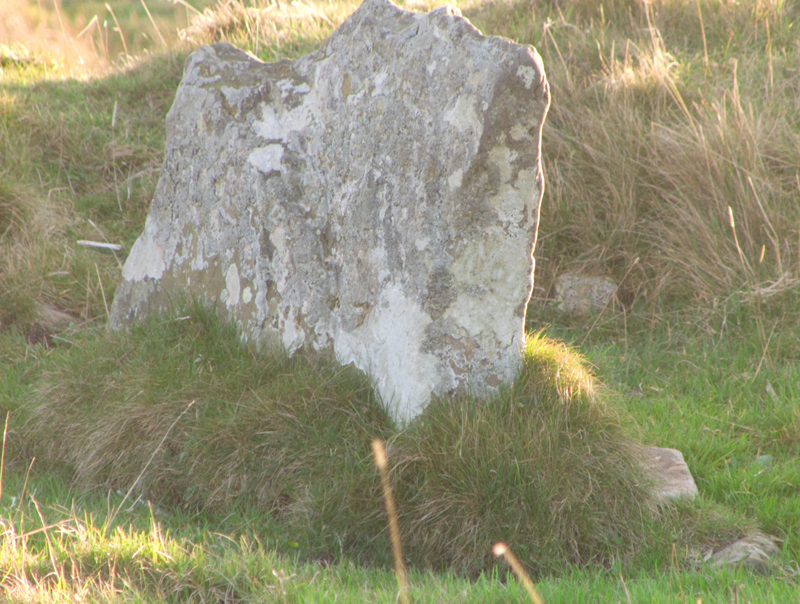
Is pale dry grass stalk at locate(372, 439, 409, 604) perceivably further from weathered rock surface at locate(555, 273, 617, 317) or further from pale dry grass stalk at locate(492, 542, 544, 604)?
weathered rock surface at locate(555, 273, 617, 317)

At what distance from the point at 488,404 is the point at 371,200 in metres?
1.06

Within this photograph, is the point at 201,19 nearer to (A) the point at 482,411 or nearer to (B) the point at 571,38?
(B) the point at 571,38

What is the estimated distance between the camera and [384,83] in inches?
141

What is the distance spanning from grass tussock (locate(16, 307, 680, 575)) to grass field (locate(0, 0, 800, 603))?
0.01 meters

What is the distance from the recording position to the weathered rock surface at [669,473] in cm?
344

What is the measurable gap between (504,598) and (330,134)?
231 centimetres

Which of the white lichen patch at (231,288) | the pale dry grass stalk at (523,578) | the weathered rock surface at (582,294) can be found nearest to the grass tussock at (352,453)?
the white lichen patch at (231,288)

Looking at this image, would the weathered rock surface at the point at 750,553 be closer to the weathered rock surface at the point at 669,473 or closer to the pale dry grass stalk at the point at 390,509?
the weathered rock surface at the point at 669,473

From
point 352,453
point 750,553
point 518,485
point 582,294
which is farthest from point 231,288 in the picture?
point 750,553

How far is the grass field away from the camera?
285 centimetres

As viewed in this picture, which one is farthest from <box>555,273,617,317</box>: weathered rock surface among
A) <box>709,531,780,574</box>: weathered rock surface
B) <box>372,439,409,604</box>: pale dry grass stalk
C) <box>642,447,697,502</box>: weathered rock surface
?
<box>372,439,409,604</box>: pale dry grass stalk

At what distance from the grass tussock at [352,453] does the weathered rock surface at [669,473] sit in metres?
0.16

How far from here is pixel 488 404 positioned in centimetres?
330

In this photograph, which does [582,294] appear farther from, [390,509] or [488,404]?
[390,509]
